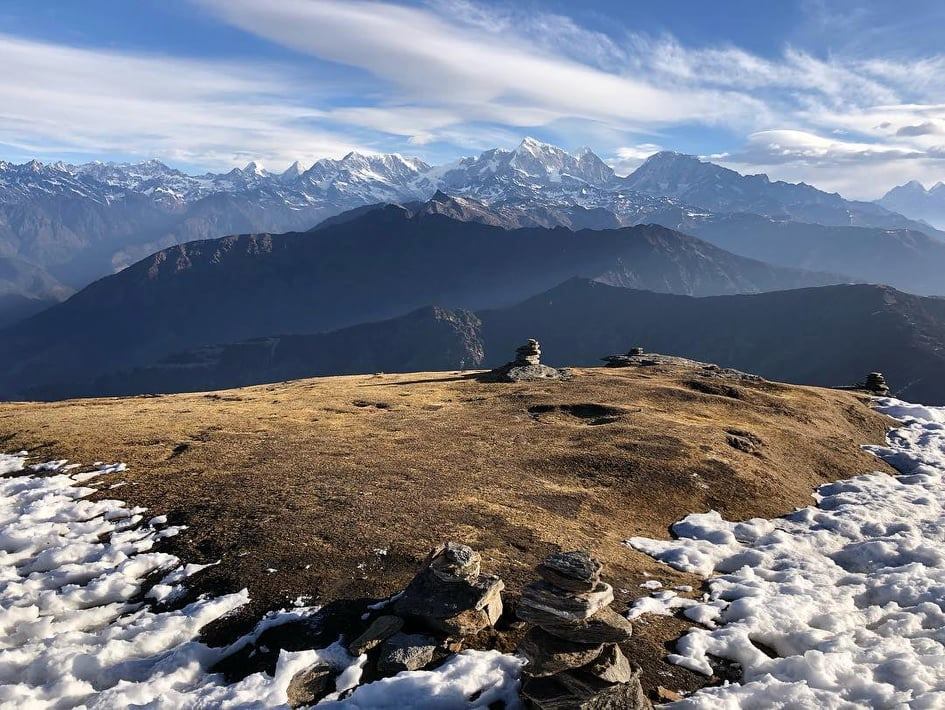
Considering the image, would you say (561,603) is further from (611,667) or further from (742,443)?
(742,443)

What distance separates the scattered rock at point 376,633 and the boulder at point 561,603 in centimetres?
361

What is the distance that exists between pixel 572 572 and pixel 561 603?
744mm

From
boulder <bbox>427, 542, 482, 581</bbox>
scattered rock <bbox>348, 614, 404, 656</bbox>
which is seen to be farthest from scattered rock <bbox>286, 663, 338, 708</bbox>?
boulder <bbox>427, 542, 482, 581</bbox>

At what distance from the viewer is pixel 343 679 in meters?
13.2

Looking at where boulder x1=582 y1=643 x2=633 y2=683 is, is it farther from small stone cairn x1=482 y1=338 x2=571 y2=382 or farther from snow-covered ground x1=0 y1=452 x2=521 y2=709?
small stone cairn x1=482 y1=338 x2=571 y2=382

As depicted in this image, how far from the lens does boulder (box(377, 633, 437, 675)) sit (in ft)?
44.3

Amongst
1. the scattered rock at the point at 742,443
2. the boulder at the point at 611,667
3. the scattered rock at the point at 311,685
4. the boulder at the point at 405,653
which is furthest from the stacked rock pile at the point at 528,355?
the scattered rock at the point at 311,685

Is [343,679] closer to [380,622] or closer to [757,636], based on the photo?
[380,622]

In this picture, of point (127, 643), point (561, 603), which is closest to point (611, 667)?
point (561, 603)

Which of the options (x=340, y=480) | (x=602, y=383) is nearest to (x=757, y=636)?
(x=340, y=480)

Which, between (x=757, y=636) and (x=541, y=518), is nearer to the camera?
(x=757, y=636)

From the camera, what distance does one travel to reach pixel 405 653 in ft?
45.2

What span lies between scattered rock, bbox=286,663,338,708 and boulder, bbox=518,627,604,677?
4.68 m

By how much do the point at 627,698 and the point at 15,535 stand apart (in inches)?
829
